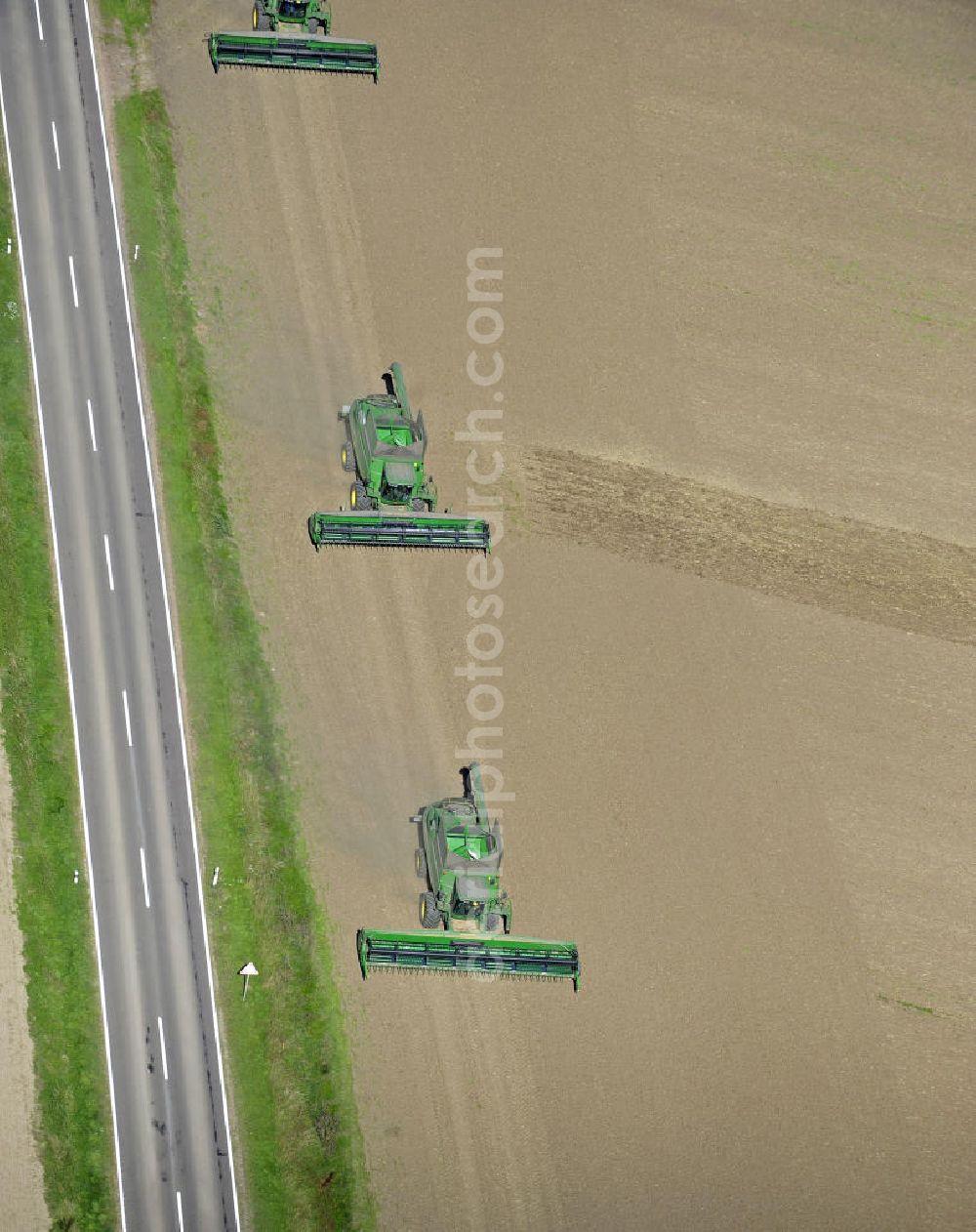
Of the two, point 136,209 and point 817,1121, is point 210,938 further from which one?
point 136,209

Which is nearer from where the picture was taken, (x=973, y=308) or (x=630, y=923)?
(x=630, y=923)

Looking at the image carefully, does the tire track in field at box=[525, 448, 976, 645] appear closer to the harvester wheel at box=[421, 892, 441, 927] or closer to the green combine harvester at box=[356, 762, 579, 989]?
the green combine harvester at box=[356, 762, 579, 989]

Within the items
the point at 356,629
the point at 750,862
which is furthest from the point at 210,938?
the point at 750,862

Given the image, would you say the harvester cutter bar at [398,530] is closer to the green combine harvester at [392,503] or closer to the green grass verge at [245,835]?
the green combine harvester at [392,503]

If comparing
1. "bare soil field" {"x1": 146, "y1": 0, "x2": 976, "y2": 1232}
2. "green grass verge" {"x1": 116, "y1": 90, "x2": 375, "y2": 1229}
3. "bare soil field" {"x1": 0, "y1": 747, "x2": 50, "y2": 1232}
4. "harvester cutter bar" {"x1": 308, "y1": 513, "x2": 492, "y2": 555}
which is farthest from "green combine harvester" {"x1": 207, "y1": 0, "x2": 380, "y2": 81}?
"bare soil field" {"x1": 0, "y1": 747, "x2": 50, "y2": 1232}

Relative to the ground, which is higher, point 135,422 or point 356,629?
point 135,422

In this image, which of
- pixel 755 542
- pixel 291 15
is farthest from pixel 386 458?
pixel 291 15

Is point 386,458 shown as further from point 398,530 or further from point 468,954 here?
point 468,954

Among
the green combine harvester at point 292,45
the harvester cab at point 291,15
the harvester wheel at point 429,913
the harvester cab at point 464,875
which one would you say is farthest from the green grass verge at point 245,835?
the harvester cab at point 291,15
